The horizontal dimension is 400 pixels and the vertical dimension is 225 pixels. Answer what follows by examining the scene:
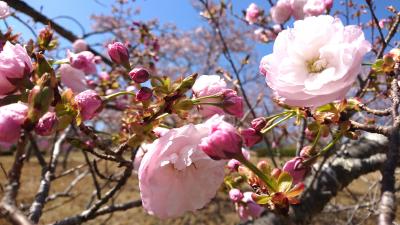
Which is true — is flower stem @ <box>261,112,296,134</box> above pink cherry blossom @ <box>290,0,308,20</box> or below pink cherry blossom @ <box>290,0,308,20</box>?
below

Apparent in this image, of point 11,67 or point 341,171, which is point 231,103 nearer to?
point 11,67

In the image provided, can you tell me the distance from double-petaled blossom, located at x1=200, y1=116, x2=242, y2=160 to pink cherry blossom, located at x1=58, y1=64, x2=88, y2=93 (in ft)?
2.37

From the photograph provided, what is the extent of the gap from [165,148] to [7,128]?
247mm

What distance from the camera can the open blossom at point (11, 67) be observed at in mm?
665

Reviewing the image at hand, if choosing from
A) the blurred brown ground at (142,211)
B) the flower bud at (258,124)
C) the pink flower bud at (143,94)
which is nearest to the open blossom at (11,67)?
the pink flower bud at (143,94)

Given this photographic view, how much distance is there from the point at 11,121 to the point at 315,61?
1.93 ft

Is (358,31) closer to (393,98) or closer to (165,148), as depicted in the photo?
(393,98)

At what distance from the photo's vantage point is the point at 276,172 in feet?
2.26

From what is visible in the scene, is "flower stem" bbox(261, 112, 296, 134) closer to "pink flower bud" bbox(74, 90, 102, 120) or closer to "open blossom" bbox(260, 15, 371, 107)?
"open blossom" bbox(260, 15, 371, 107)

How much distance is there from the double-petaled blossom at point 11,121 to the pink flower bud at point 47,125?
39mm

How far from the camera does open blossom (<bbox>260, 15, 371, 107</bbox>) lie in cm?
62

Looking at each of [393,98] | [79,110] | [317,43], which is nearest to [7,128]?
[79,110]

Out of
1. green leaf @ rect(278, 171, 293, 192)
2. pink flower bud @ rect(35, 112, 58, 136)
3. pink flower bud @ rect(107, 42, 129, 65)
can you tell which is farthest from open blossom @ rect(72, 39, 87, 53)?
green leaf @ rect(278, 171, 293, 192)

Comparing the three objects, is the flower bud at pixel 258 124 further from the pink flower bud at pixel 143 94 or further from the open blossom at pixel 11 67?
the open blossom at pixel 11 67
